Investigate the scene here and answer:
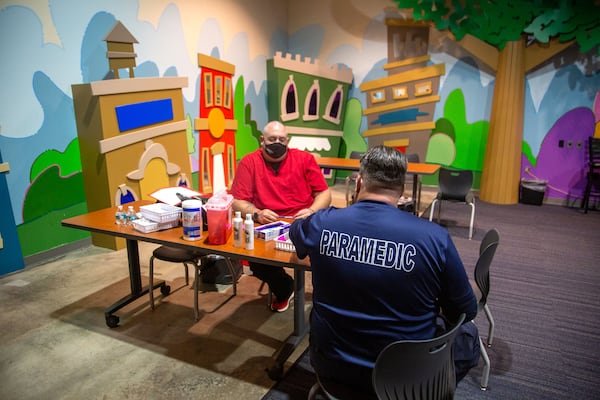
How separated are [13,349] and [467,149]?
657 centimetres

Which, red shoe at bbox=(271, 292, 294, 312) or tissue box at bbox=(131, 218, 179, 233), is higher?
tissue box at bbox=(131, 218, 179, 233)

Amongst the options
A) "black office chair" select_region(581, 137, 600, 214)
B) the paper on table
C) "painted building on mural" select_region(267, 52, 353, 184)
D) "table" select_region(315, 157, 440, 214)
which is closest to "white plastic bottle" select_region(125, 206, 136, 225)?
the paper on table

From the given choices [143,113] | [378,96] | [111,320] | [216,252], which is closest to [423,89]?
[378,96]

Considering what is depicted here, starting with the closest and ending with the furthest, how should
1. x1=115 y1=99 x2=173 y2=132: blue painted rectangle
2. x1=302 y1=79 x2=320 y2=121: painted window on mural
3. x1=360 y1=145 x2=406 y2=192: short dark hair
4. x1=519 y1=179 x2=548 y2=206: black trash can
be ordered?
x1=360 y1=145 x2=406 y2=192: short dark hair, x1=115 y1=99 x2=173 y2=132: blue painted rectangle, x1=519 y1=179 x2=548 y2=206: black trash can, x1=302 y1=79 x2=320 y2=121: painted window on mural

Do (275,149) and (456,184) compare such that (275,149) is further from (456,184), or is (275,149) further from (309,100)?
(309,100)

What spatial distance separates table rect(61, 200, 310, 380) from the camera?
75.4 inches

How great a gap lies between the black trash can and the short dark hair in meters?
5.84

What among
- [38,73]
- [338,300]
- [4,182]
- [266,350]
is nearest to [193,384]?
[266,350]

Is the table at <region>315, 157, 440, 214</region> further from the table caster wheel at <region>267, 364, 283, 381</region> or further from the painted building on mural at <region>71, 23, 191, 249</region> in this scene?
the table caster wheel at <region>267, 364, 283, 381</region>

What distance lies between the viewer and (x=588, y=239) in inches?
182

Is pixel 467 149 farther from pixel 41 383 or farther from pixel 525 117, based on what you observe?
pixel 41 383

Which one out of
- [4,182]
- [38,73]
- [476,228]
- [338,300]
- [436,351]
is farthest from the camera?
[476,228]

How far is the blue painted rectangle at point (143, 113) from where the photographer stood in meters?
3.87

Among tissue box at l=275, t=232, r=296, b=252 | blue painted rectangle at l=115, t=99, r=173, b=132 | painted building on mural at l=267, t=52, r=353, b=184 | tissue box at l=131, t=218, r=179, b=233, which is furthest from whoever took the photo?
painted building on mural at l=267, t=52, r=353, b=184
